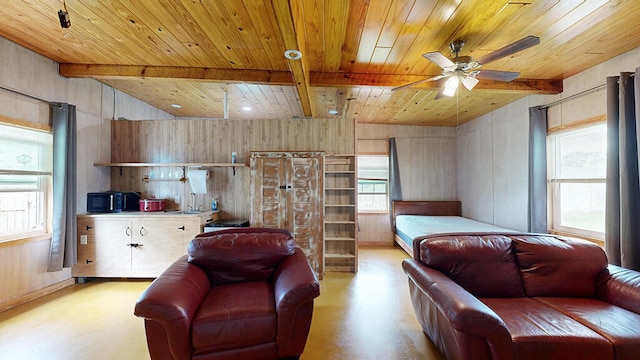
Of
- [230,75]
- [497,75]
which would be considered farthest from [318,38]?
[497,75]

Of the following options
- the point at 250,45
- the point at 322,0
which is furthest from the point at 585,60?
the point at 250,45

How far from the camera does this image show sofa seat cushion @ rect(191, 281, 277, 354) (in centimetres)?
168

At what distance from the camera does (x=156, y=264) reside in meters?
3.50

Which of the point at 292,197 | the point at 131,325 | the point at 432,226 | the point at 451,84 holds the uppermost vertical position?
the point at 451,84

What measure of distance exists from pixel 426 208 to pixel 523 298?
350 centimetres

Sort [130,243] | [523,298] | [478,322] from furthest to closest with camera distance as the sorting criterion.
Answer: [130,243], [523,298], [478,322]

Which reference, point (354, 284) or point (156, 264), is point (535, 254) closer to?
point (354, 284)

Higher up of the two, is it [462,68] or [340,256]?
[462,68]

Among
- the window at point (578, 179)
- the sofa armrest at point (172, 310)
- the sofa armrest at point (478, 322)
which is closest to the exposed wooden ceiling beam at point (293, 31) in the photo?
the sofa armrest at point (172, 310)

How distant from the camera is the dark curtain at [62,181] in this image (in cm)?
310

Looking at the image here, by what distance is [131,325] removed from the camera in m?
2.48

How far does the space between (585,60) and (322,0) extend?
2970 mm

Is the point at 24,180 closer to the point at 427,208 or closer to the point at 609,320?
the point at 609,320

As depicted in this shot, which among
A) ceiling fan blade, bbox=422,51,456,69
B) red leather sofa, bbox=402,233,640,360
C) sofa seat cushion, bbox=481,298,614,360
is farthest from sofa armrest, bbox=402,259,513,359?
ceiling fan blade, bbox=422,51,456,69
